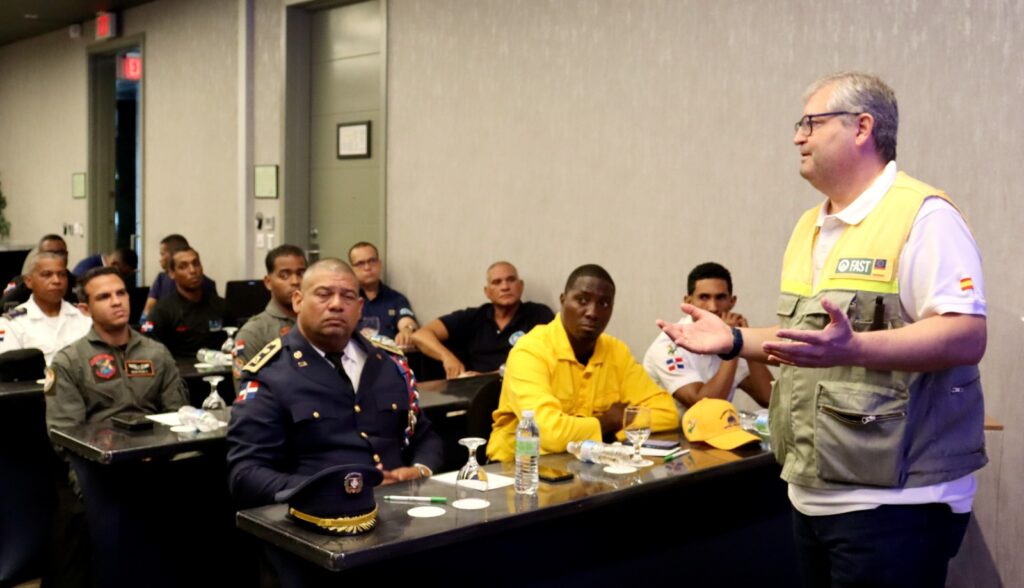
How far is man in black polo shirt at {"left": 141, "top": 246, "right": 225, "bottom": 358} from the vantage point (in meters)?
6.49

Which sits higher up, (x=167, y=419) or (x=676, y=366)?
(x=676, y=366)

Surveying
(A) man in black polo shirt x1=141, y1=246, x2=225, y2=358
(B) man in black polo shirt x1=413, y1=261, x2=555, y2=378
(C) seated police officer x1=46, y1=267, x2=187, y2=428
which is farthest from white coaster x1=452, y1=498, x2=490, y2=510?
(A) man in black polo shirt x1=141, y1=246, x2=225, y2=358

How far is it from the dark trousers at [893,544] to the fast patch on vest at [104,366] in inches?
119

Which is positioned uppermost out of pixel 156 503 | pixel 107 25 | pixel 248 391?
pixel 107 25

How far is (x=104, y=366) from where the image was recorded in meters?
4.29

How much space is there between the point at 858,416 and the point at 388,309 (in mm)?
5290

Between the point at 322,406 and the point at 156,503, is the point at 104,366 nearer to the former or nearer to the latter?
the point at 156,503

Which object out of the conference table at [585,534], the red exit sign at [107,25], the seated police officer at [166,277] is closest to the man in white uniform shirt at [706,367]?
the conference table at [585,534]

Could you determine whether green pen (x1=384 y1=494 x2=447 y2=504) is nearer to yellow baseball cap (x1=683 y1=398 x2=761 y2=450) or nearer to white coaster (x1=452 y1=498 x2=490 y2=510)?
white coaster (x1=452 y1=498 x2=490 y2=510)

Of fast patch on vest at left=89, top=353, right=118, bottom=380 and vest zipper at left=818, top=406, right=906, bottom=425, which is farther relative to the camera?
fast patch on vest at left=89, top=353, right=118, bottom=380

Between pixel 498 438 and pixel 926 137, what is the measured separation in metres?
2.24

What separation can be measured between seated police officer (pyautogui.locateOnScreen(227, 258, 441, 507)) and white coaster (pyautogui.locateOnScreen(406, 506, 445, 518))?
0.47 metres

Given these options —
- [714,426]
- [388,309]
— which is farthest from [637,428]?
[388,309]

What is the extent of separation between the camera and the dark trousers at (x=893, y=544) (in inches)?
83.7
